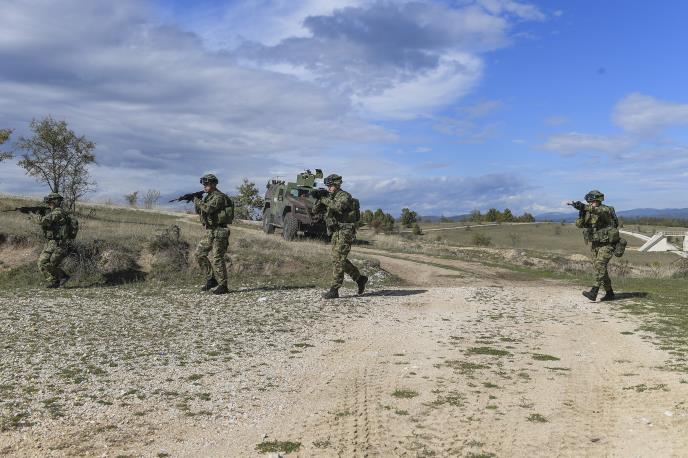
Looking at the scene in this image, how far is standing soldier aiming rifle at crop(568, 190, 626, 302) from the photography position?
460 inches

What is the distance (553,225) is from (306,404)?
65.1 meters

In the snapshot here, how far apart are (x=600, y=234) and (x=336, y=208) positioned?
17.6 feet

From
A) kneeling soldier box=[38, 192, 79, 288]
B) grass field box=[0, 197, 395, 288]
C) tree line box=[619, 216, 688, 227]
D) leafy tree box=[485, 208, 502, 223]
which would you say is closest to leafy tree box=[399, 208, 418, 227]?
leafy tree box=[485, 208, 502, 223]

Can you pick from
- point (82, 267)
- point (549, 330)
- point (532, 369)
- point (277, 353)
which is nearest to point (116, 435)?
point (277, 353)

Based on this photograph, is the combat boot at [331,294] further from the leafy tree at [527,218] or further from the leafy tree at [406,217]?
the leafy tree at [527,218]

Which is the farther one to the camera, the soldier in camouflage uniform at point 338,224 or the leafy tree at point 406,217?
the leafy tree at point 406,217

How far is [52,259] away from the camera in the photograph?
1243 cm

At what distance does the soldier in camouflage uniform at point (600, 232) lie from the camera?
11.7 metres

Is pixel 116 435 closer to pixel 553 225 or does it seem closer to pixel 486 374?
pixel 486 374

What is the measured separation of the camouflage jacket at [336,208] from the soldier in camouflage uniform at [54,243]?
566cm

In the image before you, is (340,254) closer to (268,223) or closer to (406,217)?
(268,223)

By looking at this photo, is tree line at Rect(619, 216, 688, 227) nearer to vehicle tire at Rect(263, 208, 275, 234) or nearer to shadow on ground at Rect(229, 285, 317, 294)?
vehicle tire at Rect(263, 208, 275, 234)

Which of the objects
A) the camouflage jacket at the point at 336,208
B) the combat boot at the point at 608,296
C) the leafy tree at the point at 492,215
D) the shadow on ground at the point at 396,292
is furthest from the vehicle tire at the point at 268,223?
the leafy tree at the point at 492,215

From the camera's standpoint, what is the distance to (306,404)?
5.25 m
